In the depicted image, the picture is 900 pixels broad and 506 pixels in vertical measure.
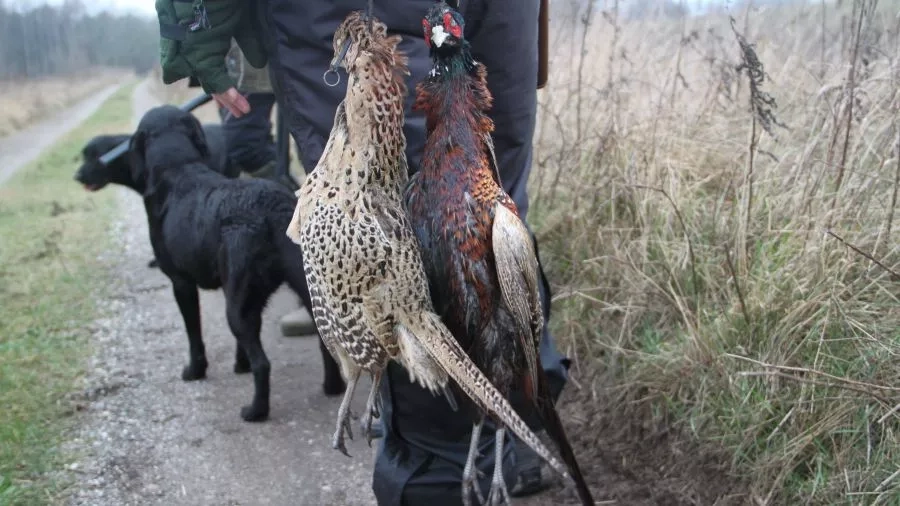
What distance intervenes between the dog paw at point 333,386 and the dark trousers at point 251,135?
2236 mm

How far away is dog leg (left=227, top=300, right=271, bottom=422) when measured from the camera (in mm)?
3955

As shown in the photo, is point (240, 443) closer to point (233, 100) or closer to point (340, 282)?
point (233, 100)

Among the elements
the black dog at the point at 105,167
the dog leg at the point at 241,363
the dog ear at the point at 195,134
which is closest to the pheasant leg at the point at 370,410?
the dog leg at the point at 241,363

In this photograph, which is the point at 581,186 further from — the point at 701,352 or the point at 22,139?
the point at 22,139

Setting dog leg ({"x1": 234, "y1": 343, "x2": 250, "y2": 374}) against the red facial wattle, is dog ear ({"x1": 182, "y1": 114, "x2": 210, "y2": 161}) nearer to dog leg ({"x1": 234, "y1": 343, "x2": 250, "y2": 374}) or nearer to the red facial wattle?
dog leg ({"x1": 234, "y1": 343, "x2": 250, "y2": 374})

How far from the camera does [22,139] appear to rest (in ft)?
52.3

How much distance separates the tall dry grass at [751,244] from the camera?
2766mm

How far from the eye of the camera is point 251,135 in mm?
5789

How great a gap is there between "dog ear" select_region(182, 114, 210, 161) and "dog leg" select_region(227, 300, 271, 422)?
108 cm

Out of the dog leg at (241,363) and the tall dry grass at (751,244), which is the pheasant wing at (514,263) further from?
the dog leg at (241,363)

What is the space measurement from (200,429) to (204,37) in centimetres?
195

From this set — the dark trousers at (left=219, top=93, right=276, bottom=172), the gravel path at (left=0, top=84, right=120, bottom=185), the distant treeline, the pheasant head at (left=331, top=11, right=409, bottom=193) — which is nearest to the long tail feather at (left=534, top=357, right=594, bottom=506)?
the pheasant head at (left=331, top=11, right=409, bottom=193)

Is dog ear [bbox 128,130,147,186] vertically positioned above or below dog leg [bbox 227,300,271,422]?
above

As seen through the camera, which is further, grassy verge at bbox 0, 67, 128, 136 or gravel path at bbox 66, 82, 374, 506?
grassy verge at bbox 0, 67, 128, 136
